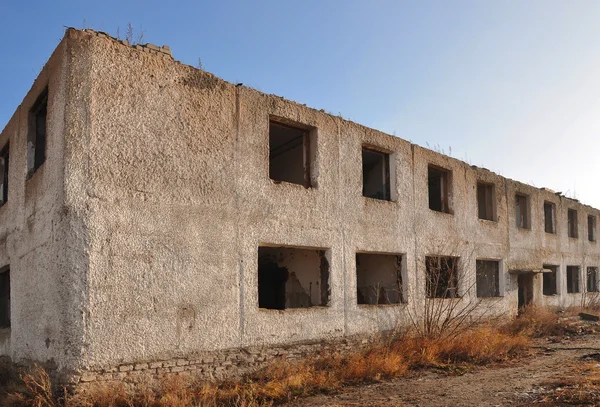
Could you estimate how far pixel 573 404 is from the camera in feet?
22.3

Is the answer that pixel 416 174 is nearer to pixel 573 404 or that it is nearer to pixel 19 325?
pixel 573 404

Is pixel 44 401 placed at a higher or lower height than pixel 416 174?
lower

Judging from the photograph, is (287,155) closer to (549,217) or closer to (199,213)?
(199,213)

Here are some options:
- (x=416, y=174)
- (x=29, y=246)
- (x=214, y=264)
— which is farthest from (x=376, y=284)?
(x=29, y=246)

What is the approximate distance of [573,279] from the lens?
20578 millimetres

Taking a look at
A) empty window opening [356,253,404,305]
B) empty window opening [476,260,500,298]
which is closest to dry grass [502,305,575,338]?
empty window opening [476,260,500,298]

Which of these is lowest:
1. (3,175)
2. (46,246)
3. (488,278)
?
(488,278)

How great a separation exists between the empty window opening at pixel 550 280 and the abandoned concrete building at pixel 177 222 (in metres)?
8.76

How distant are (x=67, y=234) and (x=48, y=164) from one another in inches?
53.0

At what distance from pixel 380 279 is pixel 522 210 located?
7852 mm

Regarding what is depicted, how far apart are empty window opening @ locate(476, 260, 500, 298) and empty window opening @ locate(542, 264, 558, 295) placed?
4117mm

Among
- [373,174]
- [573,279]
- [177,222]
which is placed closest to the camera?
[177,222]

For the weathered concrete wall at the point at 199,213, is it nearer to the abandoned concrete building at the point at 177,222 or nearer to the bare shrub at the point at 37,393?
the abandoned concrete building at the point at 177,222

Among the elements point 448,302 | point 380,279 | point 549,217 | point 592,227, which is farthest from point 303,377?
point 592,227
